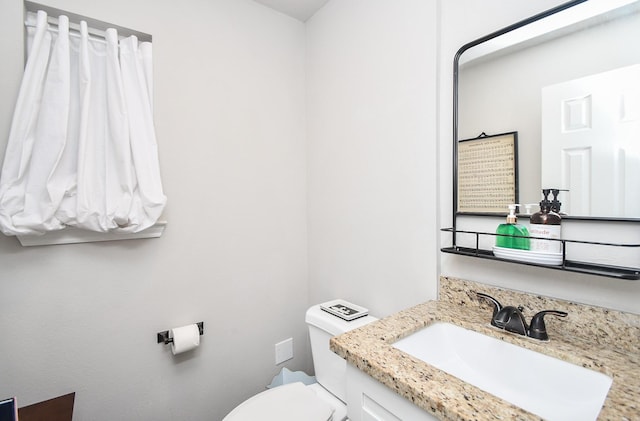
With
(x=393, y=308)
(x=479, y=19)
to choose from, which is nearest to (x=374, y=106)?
(x=479, y=19)

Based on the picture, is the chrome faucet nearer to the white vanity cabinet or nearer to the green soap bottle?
the green soap bottle

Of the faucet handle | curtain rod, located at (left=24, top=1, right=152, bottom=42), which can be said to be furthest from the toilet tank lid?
curtain rod, located at (left=24, top=1, right=152, bottom=42)

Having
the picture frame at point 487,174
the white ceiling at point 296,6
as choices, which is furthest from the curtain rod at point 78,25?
the picture frame at point 487,174

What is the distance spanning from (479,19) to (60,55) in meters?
1.61

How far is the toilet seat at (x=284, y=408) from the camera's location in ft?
3.71

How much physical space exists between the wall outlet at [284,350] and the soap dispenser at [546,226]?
1443mm

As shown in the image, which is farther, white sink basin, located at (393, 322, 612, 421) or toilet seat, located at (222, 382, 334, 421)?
toilet seat, located at (222, 382, 334, 421)

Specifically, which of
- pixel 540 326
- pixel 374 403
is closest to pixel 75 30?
pixel 374 403

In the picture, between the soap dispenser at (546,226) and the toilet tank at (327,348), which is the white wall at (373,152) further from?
the soap dispenser at (546,226)

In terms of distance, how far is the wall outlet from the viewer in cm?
174

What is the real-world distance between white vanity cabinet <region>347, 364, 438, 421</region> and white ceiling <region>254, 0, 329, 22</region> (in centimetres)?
187

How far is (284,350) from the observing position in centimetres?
177

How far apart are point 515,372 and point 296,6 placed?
2020 mm

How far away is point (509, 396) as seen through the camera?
0.79 metres
